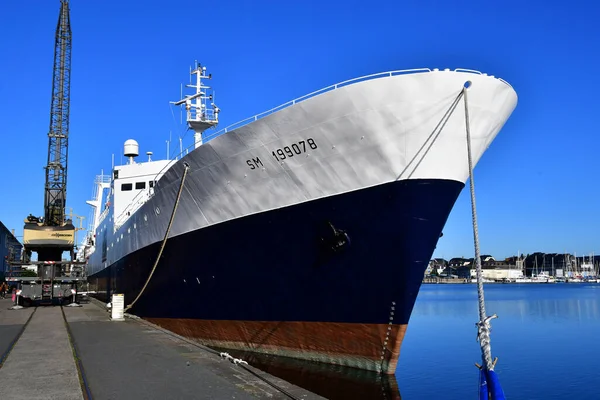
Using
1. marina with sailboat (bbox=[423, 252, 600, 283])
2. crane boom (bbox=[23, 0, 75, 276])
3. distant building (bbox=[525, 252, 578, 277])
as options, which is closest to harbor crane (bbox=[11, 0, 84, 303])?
crane boom (bbox=[23, 0, 75, 276])

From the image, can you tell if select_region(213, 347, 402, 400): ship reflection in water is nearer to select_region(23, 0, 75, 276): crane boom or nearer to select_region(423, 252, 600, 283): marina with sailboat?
select_region(23, 0, 75, 276): crane boom

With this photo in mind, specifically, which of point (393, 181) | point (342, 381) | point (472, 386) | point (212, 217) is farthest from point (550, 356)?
point (212, 217)

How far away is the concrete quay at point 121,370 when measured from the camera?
702cm

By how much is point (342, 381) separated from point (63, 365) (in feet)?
17.0

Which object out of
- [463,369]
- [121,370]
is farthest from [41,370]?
[463,369]

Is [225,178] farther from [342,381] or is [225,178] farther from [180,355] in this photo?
[342,381]

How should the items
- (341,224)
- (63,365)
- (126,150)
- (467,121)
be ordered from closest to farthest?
1. (63,365)
2. (467,121)
3. (341,224)
4. (126,150)

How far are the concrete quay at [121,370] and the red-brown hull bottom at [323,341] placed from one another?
1.44 m

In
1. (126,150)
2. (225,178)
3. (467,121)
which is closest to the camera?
(467,121)

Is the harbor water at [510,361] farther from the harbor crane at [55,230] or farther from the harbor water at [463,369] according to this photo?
the harbor crane at [55,230]

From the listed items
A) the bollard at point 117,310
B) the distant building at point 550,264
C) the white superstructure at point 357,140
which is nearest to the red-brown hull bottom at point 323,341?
the white superstructure at point 357,140

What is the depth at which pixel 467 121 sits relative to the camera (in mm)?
9625

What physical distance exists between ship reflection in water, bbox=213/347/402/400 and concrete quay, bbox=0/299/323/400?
1908 mm

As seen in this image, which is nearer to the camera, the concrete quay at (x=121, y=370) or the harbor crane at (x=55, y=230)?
the concrete quay at (x=121, y=370)
